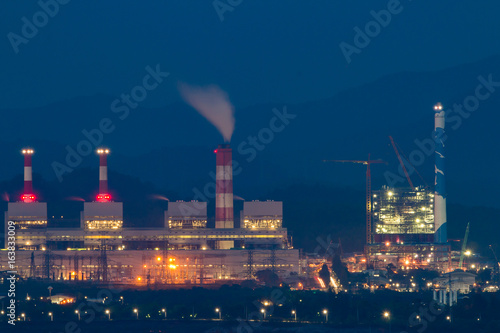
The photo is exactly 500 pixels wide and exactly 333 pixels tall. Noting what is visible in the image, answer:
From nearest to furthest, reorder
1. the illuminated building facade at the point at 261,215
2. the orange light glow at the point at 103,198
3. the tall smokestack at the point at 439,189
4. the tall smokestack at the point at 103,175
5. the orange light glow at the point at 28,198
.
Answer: the illuminated building facade at the point at 261,215, the tall smokestack at the point at 103,175, the orange light glow at the point at 103,198, the orange light glow at the point at 28,198, the tall smokestack at the point at 439,189

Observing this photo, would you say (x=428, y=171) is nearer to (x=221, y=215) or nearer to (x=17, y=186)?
(x=17, y=186)

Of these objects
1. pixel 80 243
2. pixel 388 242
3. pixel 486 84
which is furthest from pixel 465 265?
pixel 486 84

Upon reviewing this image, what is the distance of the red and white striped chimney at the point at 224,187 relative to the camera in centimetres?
8962

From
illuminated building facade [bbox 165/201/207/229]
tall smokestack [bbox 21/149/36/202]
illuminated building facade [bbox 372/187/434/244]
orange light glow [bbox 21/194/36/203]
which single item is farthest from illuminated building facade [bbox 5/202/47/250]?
illuminated building facade [bbox 372/187/434/244]

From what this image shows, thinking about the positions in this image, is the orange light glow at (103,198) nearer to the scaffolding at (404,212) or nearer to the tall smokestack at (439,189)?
the scaffolding at (404,212)

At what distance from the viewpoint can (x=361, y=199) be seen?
425 ft

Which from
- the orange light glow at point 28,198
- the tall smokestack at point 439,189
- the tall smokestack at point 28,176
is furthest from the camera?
the tall smokestack at point 439,189

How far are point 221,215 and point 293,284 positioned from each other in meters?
12.0

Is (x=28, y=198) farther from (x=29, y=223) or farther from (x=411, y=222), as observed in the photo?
(x=411, y=222)

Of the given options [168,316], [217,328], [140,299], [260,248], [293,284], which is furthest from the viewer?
[260,248]

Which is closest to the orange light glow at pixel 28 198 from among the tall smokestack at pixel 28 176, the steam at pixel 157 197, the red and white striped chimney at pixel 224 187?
the tall smokestack at pixel 28 176

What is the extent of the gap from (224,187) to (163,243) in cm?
622

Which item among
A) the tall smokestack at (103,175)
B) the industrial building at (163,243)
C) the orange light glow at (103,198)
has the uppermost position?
the tall smokestack at (103,175)

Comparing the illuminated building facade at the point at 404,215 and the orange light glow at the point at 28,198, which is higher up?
the orange light glow at the point at 28,198
